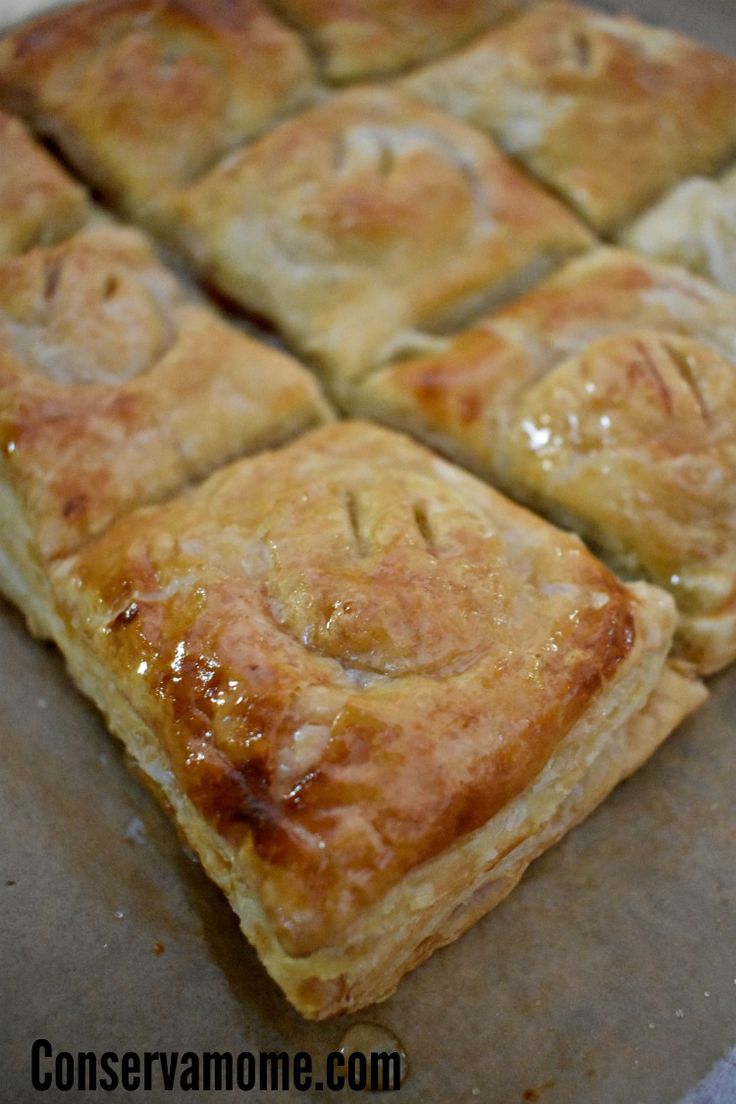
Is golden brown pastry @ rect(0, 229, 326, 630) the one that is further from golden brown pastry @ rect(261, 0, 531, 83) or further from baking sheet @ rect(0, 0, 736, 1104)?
golden brown pastry @ rect(261, 0, 531, 83)

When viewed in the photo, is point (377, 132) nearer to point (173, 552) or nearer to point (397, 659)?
point (173, 552)

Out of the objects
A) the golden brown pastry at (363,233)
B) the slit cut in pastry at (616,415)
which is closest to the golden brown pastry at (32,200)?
the golden brown pastry at (363,233)

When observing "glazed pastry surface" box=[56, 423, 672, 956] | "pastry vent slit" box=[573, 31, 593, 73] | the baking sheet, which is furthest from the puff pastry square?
"pastry vent slit" box=[573, 31, 593, 73]

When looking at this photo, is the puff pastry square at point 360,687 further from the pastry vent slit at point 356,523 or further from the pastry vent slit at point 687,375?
the pastry vent slit at point 687,375

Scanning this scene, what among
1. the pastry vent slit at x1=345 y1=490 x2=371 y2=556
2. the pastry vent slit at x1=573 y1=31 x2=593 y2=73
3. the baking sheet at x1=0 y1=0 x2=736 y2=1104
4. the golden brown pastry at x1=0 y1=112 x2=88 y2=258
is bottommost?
the baking sheet at x1=0 y1=0 x2=736 y2=1104

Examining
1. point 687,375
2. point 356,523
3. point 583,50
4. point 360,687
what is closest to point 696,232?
point 687,375
